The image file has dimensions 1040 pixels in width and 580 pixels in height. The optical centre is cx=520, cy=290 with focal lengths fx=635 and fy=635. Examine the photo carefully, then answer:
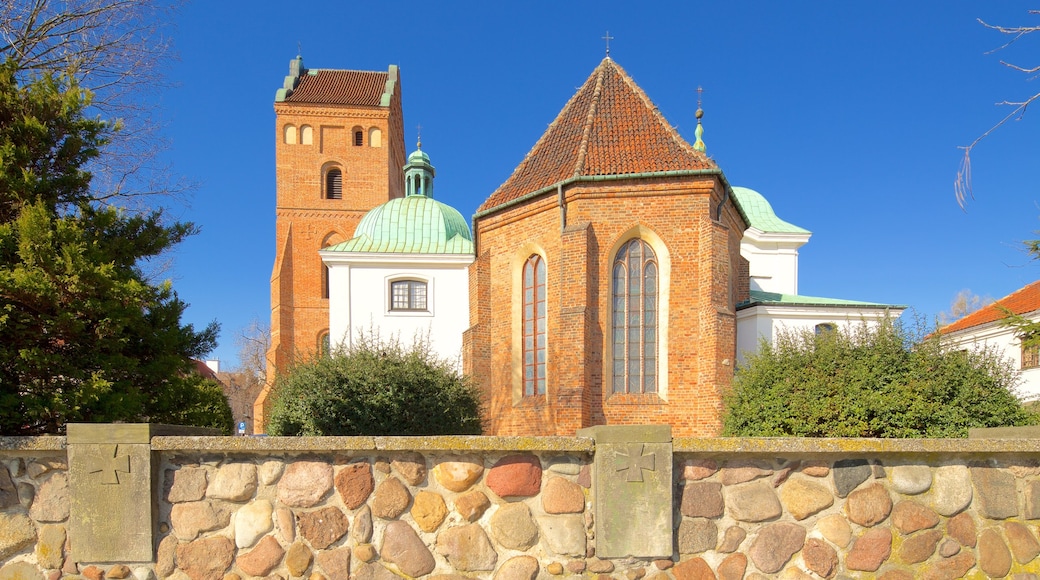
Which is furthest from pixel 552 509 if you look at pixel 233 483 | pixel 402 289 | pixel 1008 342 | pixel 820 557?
pixel 1008 342

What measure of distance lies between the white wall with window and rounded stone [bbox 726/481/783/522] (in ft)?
56.1

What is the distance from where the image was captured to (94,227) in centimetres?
600

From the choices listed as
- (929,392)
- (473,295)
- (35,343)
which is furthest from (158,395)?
(473,295)

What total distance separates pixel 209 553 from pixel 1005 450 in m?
4.38

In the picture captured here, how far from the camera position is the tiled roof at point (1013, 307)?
2214 cm

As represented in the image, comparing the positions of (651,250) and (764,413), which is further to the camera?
(651,250)

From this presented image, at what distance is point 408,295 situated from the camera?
20.9m

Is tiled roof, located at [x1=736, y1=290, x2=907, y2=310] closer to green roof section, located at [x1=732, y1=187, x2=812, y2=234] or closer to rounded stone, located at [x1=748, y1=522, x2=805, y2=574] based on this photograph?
green roof section, located at [x1=732, y1=187, x2=812, y2=234]

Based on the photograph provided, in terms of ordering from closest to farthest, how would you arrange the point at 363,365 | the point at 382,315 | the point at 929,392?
the point at 929,392 → the point at 363,365 → the point at 382,315

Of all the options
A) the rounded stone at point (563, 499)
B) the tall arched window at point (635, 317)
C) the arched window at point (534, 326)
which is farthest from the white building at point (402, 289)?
the rounded stone at point (563, 499)

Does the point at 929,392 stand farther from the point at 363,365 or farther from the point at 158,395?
the point at 158,395

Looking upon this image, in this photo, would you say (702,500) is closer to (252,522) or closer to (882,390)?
(252,522)

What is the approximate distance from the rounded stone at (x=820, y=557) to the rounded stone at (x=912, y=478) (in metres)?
0.53

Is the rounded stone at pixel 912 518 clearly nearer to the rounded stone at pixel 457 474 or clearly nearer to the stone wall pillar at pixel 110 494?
the rounded stone at pixel 457 474
